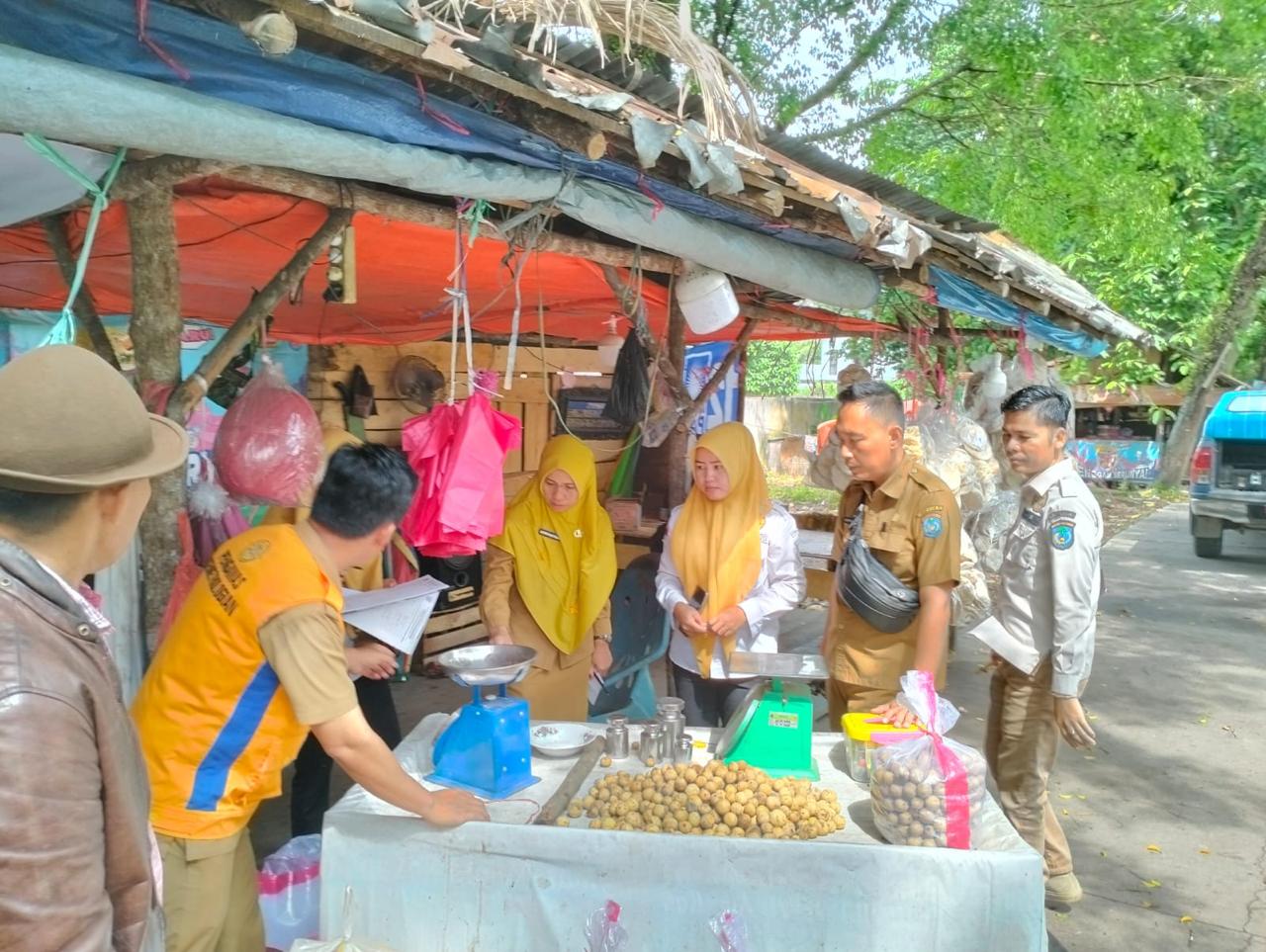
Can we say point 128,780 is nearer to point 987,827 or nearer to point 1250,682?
point 987,827

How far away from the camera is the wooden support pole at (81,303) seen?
7.71ft

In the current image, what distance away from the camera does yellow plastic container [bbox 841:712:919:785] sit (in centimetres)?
248

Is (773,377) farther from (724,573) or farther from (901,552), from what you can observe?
(901,552)

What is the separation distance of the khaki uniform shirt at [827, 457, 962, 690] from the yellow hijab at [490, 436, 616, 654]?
1044 millimetres

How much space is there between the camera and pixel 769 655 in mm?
2656

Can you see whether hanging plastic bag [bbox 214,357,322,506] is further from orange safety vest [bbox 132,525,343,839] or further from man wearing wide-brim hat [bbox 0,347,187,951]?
man wearing wide-brim hat [bbox 0,347,187,951]

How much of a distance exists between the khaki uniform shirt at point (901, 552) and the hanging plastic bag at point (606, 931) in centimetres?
132

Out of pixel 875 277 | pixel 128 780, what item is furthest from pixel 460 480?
pixel 875 277

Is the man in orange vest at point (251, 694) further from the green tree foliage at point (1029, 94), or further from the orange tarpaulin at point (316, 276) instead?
the green tree foliage at point (1029, 94)

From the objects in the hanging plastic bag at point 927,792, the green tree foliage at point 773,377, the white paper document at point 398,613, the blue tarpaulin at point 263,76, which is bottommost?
the hanging plastic bag at point 927,792

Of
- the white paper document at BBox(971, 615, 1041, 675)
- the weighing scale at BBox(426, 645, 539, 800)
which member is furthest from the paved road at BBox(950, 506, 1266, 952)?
the weighing scale at BBox(426, 645, 539, 800)

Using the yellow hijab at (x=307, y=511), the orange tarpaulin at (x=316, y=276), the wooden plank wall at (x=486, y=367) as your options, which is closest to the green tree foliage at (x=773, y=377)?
the wooden plank wall at (x=486, y=367)

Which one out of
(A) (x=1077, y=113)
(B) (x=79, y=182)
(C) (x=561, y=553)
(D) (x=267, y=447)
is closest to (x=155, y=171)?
(B) (x=79, y=182)

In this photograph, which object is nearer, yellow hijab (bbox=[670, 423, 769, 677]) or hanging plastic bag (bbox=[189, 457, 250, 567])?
hanging plastic bag (bbox=[189, 457, 250, 567])
